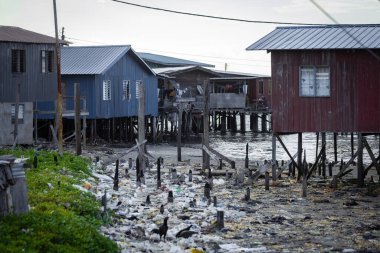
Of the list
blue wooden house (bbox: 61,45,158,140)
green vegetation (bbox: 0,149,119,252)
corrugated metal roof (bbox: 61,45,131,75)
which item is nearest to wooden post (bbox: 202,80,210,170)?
green vegetation (bbox: 0,149,119,252)

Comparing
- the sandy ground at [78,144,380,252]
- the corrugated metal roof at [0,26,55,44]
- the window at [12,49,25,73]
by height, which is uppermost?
the corrugated metal roof at [0,26,55,44]

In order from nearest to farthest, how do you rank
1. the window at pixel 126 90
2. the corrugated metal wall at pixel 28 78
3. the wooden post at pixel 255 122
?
1. the corrugated metal wall at pixel 28 78
2. the window at pixel 126 90
3. the wooden post at pixel 255 122

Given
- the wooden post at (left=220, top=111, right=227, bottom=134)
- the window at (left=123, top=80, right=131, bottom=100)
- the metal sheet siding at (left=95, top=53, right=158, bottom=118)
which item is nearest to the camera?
the metal sheet siding at (left=95, top=53, right=158, bottom=118)

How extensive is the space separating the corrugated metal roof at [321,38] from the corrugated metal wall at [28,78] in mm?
15024

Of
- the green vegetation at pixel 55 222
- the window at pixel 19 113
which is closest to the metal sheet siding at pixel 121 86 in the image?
the window at pixel 19 113

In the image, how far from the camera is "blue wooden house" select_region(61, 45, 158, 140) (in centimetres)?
4512

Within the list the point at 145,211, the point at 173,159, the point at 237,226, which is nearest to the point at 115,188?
the point at 145,211

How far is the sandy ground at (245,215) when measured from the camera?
52.4 feet

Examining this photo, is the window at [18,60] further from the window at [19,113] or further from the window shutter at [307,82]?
the window shutter at [307,82]

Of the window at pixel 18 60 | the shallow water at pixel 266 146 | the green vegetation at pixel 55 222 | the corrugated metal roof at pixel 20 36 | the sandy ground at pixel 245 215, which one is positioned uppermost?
the corrugated metal roof at pixel 20 36

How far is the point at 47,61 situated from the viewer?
1555 inches

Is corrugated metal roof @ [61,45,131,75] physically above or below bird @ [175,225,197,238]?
above

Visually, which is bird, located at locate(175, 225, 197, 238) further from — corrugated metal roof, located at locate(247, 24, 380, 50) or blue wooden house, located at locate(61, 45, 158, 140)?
blue wooden house, located at locate(61, 45, 158, 140)

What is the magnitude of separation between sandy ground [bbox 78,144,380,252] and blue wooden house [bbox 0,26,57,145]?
951 centimetres
